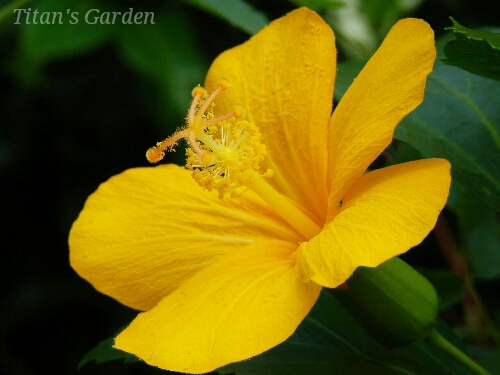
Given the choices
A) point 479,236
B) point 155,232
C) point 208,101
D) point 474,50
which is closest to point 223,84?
point 208,101

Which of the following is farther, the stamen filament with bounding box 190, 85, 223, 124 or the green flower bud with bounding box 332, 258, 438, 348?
the stamen filament with bounding box 190, 85, 223, 124

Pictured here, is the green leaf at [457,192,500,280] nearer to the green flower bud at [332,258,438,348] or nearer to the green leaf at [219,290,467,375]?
the green leaf at [219,290,467,375]

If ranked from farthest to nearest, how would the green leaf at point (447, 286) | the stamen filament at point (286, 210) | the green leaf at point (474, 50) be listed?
the green leaf at point (447, 286), the stamen filament at point (286, 210), the green leaf at point (474, 50)

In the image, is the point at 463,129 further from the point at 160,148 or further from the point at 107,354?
the point at 107,354

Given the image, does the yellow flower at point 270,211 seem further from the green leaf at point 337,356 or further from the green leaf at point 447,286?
the green leaf at point 447,286

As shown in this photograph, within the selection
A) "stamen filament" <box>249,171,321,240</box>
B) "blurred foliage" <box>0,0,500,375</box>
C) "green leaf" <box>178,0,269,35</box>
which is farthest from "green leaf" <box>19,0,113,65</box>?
"stamen filament" <box>249,171,321,240</box>

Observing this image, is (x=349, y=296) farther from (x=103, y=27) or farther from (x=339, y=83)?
(x=103, y=27)

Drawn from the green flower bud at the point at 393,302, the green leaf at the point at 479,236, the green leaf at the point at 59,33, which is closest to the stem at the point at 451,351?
the green flower bud at the point at 393,302

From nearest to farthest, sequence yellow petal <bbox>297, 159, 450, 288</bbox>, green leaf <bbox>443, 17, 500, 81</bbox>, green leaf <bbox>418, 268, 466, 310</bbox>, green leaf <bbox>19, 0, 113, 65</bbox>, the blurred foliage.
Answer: yellow petal <bbox>297, 159, 450, 288</bbox> → green leaf <bbox>443, 17, 500, 81</bbox> → the blurred foliage → green leaf <bbox>418, 268, 466, 310</bbox> → green leaf <bbox>19, 0, 113, 65</bbox>
